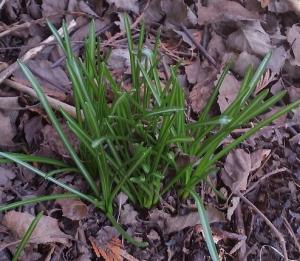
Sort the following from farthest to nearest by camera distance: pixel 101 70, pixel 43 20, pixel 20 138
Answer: pixel 43 20 → pixel 20 138 → pixel 101 70

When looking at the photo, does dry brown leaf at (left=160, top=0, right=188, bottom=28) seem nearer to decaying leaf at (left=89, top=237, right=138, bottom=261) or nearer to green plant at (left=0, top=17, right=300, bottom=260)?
green plant at (left=0, top=17, right=300, bottom=260)

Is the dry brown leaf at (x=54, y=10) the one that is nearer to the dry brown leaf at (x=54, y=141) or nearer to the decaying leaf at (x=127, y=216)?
the dry brown leaf at (x=54, y=141)

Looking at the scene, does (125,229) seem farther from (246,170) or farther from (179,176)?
(246,170)

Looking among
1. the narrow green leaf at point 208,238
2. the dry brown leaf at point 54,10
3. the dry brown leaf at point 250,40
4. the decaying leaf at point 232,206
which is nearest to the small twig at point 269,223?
the decaying leaf at point 232,206

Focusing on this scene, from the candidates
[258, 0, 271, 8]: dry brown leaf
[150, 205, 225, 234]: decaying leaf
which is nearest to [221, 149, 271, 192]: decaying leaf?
[150, 205, 225, 234]: decaying leaf

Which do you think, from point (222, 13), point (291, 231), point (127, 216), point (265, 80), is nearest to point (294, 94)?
point (265, 80)

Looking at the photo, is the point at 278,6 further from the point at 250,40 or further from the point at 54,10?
the point at 54,10

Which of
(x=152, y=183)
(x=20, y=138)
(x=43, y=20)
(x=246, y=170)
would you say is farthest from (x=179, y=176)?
(x=43, y=20)
